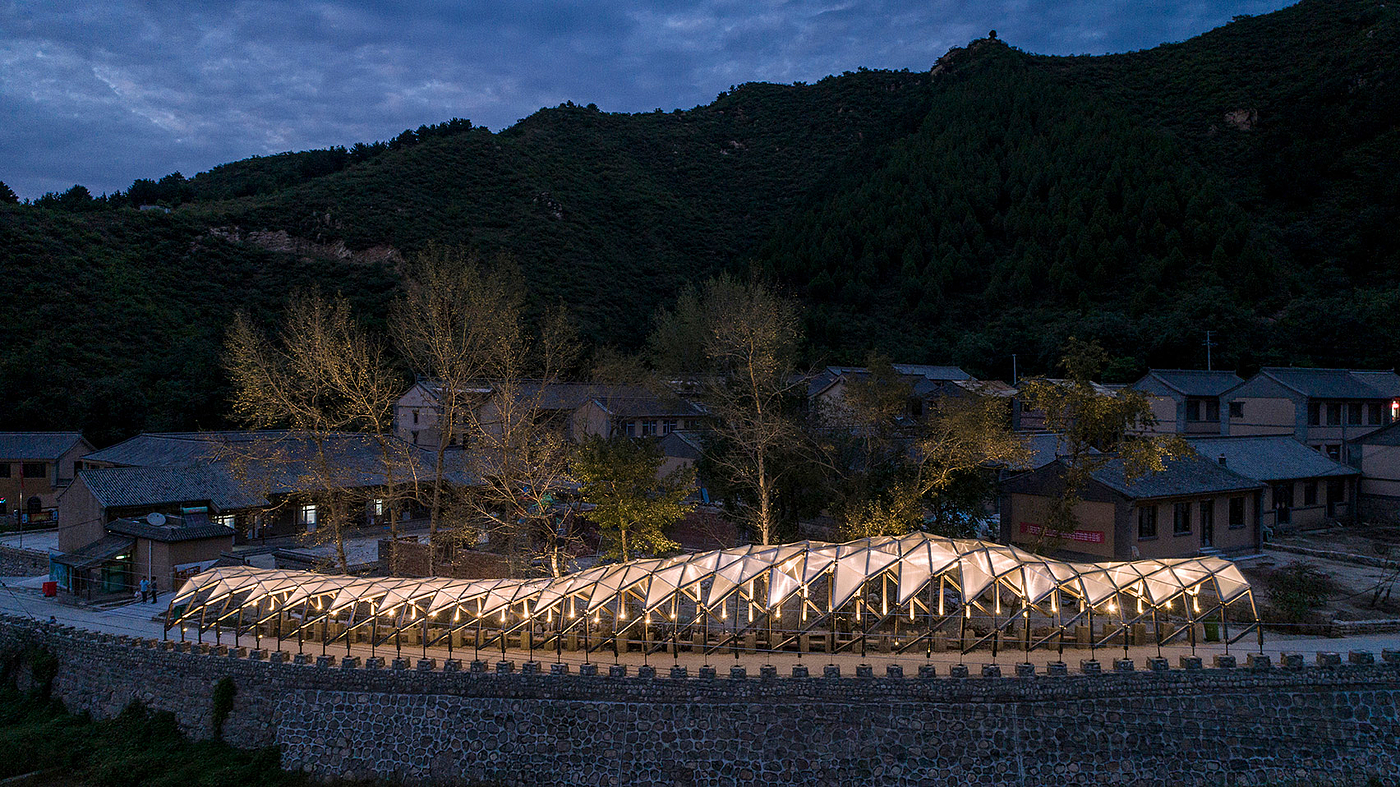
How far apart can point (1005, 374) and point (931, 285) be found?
15.8 meters

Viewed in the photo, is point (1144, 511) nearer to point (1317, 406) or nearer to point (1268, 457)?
point (1268, 457)

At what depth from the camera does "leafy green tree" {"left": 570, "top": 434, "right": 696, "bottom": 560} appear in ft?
78.2

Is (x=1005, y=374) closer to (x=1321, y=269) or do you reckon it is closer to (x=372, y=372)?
(x=1321, y=269)

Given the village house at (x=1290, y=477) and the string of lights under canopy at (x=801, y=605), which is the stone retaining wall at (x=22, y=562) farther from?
the village house at (x=1290, y=477)

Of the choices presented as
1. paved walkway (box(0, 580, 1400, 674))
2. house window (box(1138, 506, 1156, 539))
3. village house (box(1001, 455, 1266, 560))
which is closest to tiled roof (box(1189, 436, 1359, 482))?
village house (box(1001, 455, 1266, 560))

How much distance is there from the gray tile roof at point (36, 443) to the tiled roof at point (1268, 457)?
183 ft

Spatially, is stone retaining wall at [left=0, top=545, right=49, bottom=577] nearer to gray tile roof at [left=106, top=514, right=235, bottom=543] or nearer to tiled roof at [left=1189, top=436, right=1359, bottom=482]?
gray tile roof at [left=106, top=514, right=235, bottom=543]

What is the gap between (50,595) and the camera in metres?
26.5

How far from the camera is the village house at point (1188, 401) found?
40.2m

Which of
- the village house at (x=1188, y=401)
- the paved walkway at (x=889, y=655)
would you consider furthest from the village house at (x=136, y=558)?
the village house at (x=1188, y=401)

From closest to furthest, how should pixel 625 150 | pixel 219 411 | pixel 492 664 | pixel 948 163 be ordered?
1. pixel 492 664
2. pixel 219 411
3. pixel 948 163
4. pixel 625 150

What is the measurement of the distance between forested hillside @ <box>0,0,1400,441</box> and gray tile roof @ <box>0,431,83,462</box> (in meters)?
4.72

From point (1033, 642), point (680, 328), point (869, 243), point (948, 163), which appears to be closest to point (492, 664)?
point (1033, 642)

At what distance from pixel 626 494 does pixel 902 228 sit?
69471 millimetres
